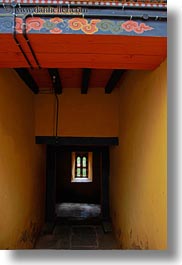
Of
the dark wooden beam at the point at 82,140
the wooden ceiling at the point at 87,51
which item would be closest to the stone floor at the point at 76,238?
the dark wooden beam at the point at 82,140

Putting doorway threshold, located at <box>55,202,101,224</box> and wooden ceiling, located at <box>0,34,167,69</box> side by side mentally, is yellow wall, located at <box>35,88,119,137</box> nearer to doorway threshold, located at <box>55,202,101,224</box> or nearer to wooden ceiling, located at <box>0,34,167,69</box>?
doorway threshold, located at <box>55,202,101,224</box>

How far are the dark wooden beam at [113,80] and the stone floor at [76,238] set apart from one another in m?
2.65

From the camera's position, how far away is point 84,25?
1.91m

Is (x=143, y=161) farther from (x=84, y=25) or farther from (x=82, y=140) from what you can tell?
(x=82, y=140)

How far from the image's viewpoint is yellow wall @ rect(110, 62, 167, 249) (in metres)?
2.45

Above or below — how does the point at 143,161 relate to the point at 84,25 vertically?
below

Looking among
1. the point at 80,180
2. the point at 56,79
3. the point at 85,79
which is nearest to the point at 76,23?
the point at 85,79

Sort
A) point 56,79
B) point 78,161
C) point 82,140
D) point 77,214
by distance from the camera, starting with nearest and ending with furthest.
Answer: point 56,79, point 82,140, point 77,214, point 78,161

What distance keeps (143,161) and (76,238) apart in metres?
2.86

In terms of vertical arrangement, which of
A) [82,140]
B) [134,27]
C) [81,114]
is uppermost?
[134,27]

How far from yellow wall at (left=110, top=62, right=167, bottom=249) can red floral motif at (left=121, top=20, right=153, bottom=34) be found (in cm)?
55

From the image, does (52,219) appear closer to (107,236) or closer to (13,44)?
(107,236)

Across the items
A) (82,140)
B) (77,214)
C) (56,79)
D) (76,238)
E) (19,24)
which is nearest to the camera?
(19,24)

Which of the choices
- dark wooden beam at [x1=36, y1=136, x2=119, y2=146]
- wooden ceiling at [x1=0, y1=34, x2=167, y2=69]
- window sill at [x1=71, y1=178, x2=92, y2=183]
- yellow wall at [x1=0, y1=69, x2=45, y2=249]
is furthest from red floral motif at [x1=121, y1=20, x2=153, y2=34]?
window sill at [x1=71, y1=178, x2=92, y2=183]
